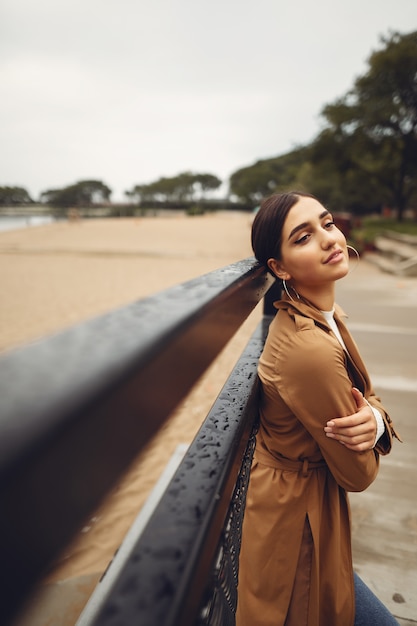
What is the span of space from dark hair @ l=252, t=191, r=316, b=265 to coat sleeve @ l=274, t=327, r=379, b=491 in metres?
0.34

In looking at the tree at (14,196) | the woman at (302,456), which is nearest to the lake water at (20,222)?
the tree at (14,196)

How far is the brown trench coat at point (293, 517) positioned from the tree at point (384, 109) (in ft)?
80.1

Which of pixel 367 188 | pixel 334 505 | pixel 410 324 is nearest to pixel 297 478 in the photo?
pixel 334 505

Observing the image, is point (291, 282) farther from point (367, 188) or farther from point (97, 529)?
point (367, 188)

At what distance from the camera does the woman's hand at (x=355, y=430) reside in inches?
40.9

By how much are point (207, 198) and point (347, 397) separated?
122443 mm

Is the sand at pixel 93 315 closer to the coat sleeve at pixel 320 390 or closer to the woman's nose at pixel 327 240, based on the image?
the coat sleeve at pixel 320 390

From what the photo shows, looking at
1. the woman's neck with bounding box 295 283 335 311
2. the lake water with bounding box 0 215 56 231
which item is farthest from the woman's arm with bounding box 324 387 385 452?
the lake water with bounding box 0 215 56 231

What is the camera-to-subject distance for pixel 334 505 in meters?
1.24

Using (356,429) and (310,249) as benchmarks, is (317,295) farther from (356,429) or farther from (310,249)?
(356,429)

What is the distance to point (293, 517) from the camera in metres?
1.21

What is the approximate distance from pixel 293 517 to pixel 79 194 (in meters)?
123

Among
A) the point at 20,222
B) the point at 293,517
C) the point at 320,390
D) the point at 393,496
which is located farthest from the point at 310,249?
the point at 20,222

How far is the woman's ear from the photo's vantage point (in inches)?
51.2
